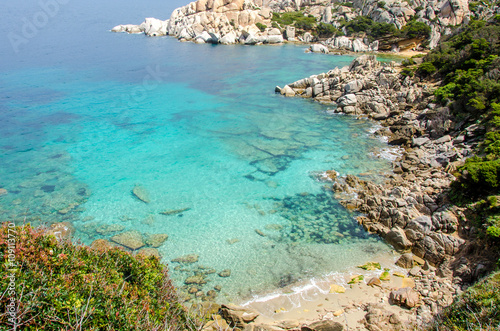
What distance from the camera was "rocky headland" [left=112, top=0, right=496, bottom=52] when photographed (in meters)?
79.6

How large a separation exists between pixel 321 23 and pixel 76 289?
105 meters

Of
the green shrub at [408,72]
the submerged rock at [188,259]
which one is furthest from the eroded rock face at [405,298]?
the green shrub at [408,72]

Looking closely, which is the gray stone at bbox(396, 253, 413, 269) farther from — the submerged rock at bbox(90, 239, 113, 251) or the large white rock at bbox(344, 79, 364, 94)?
the large white rock at bbox(344, 79, 364, 94)

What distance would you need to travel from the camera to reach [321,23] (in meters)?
97.7

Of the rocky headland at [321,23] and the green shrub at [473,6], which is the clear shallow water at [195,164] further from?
the green shrub at [473,6]

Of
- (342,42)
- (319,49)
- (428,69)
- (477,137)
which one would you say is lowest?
(477,137)

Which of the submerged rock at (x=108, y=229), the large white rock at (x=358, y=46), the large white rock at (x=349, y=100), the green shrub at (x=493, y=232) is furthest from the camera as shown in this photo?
the large white rock at (x=358, y=46)

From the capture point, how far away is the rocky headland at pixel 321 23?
79625mm

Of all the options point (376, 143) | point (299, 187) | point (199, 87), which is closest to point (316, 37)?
point (199, 87)

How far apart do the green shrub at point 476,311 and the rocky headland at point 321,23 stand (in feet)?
267

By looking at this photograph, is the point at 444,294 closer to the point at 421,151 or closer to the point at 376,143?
the point at 421,151

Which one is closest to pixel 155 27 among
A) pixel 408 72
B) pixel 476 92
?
pixel 408 72

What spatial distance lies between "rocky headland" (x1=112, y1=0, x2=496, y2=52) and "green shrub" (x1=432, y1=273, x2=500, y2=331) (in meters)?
81.4

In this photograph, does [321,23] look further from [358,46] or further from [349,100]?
[349,100]
